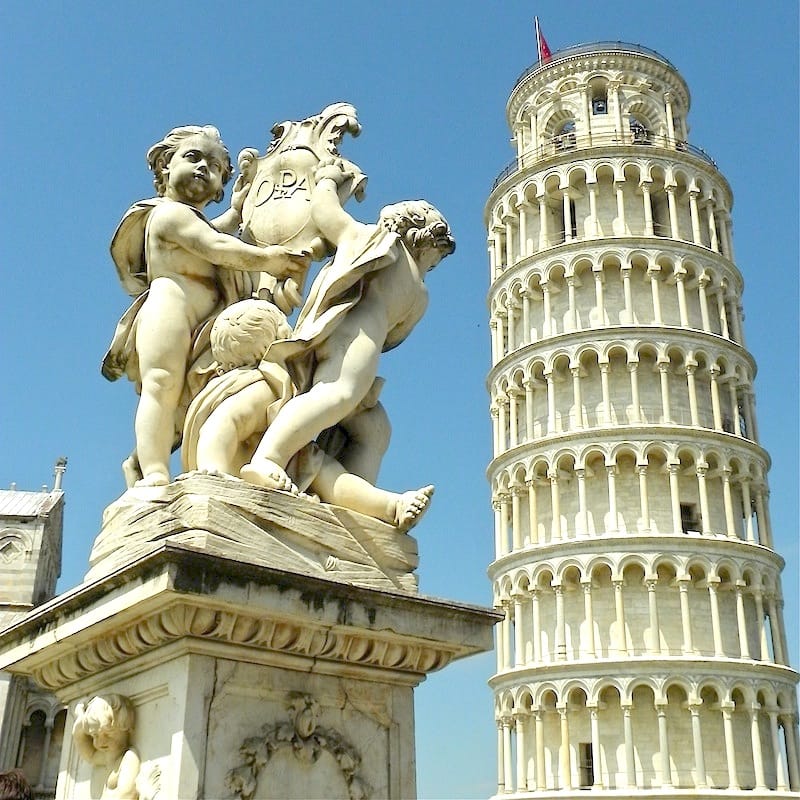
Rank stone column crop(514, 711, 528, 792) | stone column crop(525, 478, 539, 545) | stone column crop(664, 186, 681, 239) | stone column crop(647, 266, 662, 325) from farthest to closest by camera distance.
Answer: stone column crop(664, 186, 681, 239) < stone column crop(647, 266, 662, 325) < stone column crop(525, 478, 539, 545) < stone column crop(514, 711, 528, 792)

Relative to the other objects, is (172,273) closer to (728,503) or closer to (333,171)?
(333,171)

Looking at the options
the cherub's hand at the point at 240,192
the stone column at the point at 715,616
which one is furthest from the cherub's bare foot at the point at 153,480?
the stone column at the point at 715,616

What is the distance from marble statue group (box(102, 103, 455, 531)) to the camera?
12.2 ft

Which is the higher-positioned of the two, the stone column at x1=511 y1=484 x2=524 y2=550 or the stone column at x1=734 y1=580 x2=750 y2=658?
the stone column at x1=511 y1=484 x2=524 y2=550

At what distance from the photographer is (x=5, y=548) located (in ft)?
120

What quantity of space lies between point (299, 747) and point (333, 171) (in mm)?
2294

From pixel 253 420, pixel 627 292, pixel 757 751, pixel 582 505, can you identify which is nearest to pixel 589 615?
pixel 582 505

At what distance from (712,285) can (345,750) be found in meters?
Result: 39.1

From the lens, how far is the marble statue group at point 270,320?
373cm

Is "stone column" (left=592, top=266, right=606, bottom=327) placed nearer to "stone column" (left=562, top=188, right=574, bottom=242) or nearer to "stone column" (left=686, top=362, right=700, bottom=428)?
"stone column" (left=562, top=188, right=574, bottom=242)

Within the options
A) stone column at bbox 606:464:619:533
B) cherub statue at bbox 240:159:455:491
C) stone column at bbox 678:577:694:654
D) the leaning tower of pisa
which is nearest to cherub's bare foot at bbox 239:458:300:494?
cherub statue at bbox 240:159:455:491

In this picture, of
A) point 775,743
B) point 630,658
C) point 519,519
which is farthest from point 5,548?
point 775,743

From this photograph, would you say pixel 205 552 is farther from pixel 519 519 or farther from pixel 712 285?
pixel 712 285

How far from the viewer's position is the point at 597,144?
4159 centimetres
